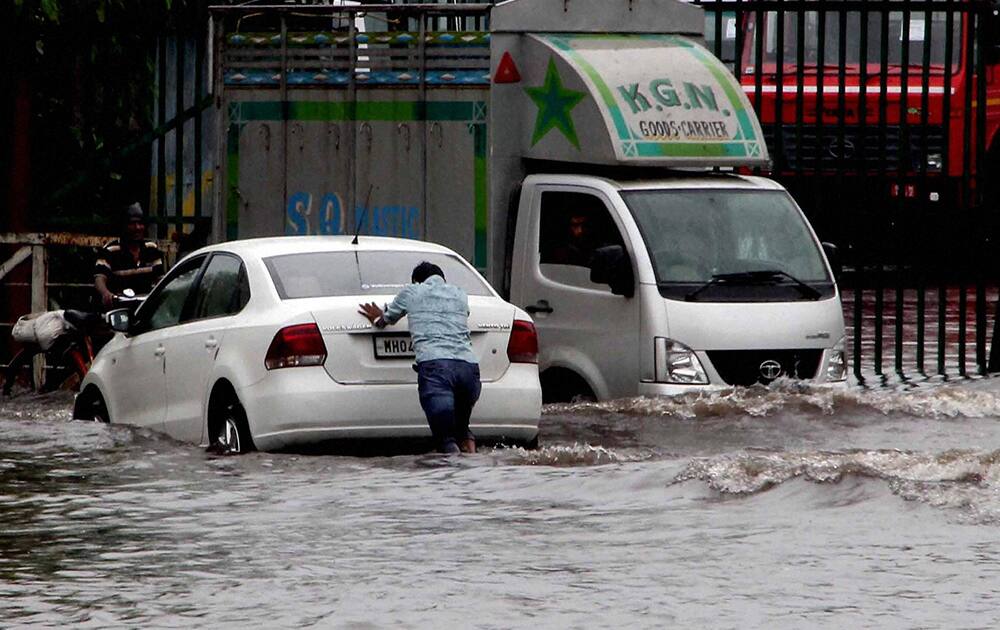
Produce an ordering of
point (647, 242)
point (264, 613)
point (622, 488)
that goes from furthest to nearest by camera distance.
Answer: point (647, 242), point (622, 488), point (264, 613)

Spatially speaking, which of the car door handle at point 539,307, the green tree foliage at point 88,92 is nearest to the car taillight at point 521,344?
the car door handle at point 539,307

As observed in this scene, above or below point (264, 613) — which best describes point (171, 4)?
above

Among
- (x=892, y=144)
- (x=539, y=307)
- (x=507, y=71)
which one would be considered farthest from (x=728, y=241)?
(x=892, y=144)

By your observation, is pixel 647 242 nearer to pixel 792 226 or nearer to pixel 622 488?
pixel 792 226

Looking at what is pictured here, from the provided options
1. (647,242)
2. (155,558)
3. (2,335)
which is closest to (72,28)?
(2,335)

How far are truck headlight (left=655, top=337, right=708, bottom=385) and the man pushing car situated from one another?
2.27 metres

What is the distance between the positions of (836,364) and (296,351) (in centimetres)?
437

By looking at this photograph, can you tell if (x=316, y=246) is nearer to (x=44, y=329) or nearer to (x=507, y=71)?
(x=507, y=71)

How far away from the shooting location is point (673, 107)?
580 inches

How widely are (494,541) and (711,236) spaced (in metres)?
5.35

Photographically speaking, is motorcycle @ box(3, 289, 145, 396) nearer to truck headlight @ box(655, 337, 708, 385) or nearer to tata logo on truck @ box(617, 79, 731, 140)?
tata logo on truck @ box(617, 79, 731, 140)

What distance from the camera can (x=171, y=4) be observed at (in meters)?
18.0

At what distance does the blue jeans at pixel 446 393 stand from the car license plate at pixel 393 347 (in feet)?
0.65

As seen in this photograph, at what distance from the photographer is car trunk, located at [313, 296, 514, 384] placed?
11297mm
